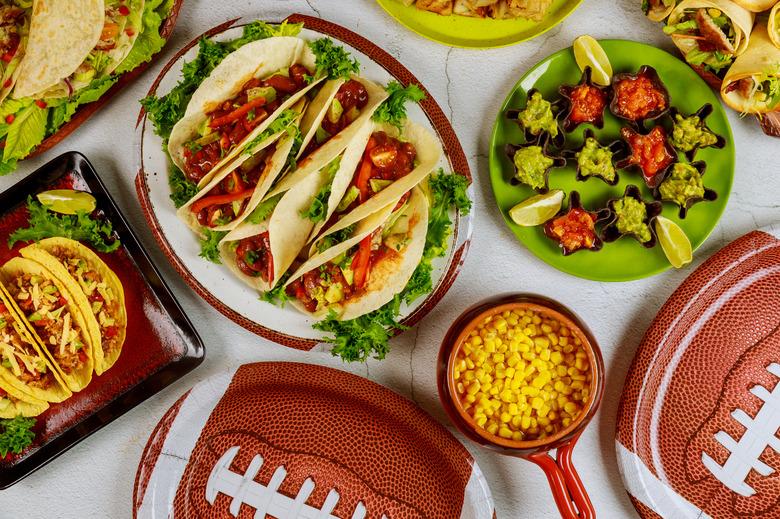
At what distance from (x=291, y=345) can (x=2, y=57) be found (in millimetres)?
1620

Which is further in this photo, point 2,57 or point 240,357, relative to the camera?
point 240,357

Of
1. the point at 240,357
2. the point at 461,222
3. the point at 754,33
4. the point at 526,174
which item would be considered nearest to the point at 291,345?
the point at 240,357

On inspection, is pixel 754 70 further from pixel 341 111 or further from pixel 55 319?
pixel 55 319

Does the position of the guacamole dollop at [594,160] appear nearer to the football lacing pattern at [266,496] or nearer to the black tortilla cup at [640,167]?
the black tortilla cup at [640,167]

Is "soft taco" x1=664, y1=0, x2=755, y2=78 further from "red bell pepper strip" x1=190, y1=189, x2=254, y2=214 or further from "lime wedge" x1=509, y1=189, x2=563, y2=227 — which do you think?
"red bell pepper strip" x1=190, y1=189, x2=254, y2=214

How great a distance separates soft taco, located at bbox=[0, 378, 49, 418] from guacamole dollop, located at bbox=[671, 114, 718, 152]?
270cm

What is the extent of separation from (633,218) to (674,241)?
0.18 metres

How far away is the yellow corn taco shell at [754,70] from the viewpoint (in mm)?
2389

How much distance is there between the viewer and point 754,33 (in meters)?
2.50

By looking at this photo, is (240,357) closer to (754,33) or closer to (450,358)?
(450,358)

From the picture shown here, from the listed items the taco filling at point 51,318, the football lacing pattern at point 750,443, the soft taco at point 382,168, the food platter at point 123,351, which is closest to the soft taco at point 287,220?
the soft taco at point 382,168

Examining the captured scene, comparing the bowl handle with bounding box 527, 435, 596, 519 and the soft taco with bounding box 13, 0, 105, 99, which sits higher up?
the soft taco with bounding box 13, 0, 105, 99

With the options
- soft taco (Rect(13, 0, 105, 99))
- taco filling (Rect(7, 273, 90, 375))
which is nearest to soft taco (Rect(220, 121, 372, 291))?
taco filling (Rect(7, 273, 90, 375))

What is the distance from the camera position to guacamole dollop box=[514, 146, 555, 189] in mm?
2447
